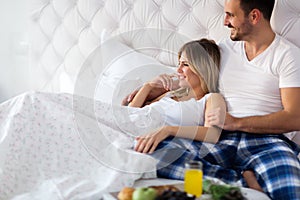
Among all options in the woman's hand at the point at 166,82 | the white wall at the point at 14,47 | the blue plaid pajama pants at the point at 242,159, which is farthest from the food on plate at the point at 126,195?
the white wall at the point at 14,47

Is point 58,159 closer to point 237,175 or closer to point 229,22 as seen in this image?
point 237,175

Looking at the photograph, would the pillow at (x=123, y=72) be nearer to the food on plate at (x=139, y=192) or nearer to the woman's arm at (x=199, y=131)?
the woman's arm at (x=199, y=131)

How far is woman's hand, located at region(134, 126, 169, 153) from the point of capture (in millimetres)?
1932

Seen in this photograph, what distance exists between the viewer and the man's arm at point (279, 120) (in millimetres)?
2045

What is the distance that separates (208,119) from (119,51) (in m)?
0.81

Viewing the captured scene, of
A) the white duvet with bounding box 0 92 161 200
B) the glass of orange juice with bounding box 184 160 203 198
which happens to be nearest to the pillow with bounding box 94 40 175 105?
the white duvet with bounding box 0 92 161 200

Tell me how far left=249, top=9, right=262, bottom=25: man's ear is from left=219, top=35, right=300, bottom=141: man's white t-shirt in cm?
11

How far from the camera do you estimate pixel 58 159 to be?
1.90m

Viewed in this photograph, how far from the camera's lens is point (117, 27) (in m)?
2.90

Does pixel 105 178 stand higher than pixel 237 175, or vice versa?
pixel 105 178

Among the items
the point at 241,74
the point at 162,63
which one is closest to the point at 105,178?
the point at 241,74

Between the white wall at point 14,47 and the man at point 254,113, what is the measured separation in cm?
158

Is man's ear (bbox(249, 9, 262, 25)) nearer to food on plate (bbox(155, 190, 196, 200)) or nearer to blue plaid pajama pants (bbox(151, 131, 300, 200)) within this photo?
blue plaid pajama pants (bbox(151, 131, 300, 200))

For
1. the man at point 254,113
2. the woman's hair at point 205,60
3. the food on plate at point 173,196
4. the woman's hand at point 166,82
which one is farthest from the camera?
the woman's hand at point 166,82
